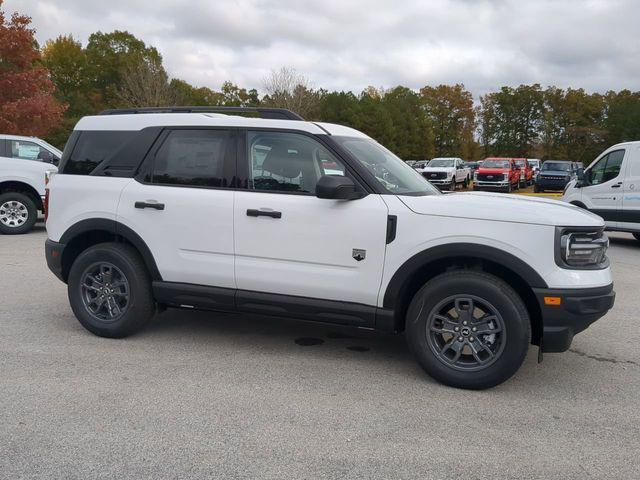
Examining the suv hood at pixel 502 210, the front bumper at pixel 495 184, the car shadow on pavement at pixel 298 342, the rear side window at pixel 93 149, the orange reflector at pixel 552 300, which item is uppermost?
the rear side window at pixel 93 149

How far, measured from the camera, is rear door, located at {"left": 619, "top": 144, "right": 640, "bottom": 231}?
435 inches

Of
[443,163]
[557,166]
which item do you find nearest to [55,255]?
[557,166]

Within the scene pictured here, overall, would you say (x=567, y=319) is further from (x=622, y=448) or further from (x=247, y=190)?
(x=247, y=190)

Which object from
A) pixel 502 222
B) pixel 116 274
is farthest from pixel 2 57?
pixel 502 222

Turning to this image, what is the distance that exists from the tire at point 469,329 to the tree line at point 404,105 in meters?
40.5

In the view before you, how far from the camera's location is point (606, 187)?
38.0ft

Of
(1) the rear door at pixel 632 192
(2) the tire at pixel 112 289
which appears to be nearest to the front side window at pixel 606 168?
(1) the rear door at pixel 632 192

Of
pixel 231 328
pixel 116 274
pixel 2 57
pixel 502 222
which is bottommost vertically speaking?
pixel 231 328

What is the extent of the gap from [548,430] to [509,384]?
28.8 inches

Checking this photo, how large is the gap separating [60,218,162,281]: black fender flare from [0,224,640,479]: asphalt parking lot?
69 centimetres

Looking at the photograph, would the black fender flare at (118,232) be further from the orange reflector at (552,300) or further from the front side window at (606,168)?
the front side window at (606,168)

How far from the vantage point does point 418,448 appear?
3.22 metres

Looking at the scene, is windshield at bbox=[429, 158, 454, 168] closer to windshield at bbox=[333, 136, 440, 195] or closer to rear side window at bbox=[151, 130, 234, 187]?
windshield at bbox=[333, 136, 440, 195]

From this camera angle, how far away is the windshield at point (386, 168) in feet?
14.5
